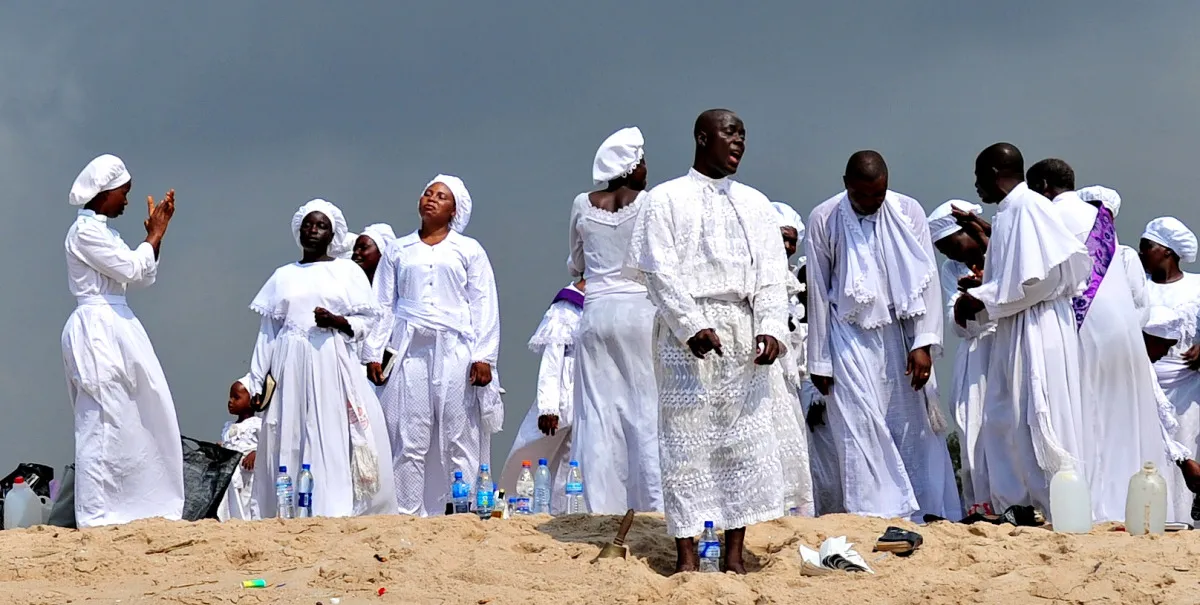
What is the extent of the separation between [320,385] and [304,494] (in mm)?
856

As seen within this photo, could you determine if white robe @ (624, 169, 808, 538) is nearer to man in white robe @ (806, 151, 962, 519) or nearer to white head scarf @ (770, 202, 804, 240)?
man in white robe @ (806, 151, 962, 519)

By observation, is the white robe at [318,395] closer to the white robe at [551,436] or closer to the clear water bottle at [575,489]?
the white robe at [551,436]

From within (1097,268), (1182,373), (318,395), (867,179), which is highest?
(867,179)

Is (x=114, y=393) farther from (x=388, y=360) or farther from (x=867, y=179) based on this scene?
(x=867, y=179)

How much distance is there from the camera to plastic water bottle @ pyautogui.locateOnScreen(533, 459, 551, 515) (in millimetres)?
11625

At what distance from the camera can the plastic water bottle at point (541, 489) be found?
1162cm

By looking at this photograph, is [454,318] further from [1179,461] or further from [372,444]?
[1179,461]

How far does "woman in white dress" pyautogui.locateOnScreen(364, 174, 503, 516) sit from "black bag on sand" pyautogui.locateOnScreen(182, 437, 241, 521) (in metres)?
1.68

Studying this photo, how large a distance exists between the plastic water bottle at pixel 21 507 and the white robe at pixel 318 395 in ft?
5.43

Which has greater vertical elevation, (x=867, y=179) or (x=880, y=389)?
(x=867, y=179)

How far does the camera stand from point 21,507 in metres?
10.7

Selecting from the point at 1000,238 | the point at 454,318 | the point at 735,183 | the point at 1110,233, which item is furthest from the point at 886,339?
the point at 454,318

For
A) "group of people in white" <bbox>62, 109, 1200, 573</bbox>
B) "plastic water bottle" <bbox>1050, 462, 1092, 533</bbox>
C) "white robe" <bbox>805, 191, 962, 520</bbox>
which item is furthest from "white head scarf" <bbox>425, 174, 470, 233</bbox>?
"plastic water bottle" <bbox>1050, 462, 1092, 533</bbox>

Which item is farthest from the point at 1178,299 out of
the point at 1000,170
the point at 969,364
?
the point at 1000,170
